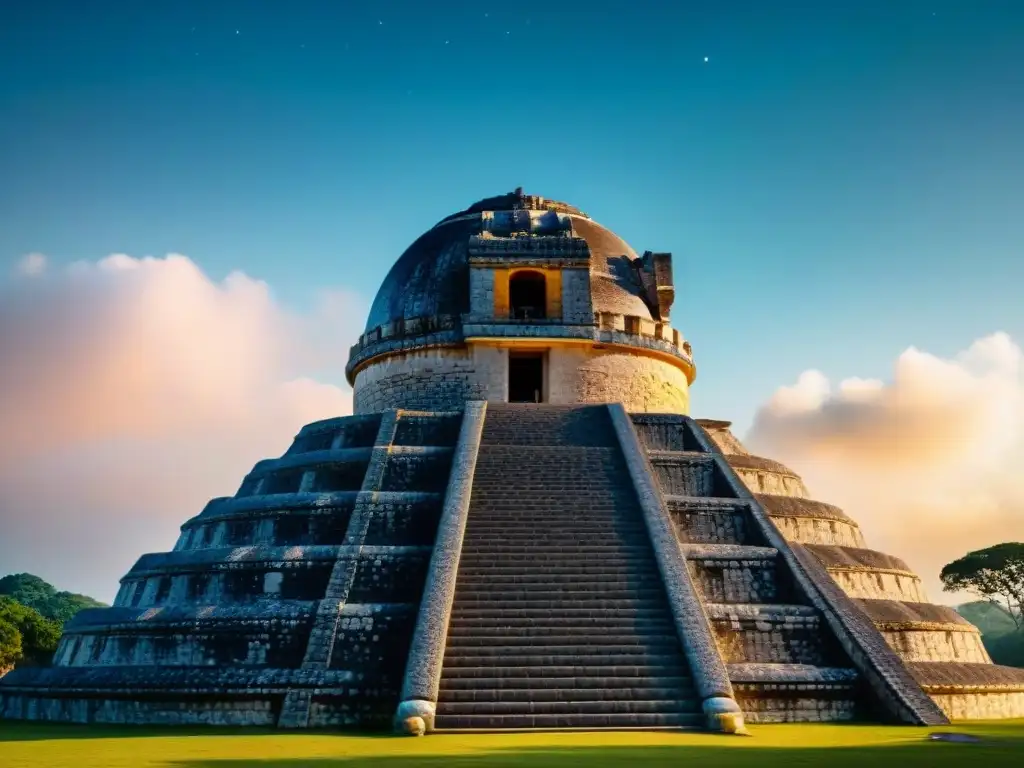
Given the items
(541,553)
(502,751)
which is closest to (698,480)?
(541,553)

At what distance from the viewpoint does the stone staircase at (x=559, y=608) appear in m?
8.73

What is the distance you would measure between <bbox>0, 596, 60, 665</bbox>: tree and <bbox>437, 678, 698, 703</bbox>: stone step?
29030mm

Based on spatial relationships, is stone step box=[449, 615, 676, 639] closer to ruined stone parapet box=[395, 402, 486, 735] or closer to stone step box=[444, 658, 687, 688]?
ruined stone parapet box=[395, 402, 486, 735]

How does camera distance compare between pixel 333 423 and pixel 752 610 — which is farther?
pixel 333 423

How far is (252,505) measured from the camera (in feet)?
42.7

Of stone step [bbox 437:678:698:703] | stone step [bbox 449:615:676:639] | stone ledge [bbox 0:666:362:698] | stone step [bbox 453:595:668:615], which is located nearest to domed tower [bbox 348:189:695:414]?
stone step [bbox 453:595:668:615]

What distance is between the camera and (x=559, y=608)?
1024 cm

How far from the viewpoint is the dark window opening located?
745 inches

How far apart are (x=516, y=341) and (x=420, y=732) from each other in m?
10.4

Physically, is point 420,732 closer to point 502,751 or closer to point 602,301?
point 502,751

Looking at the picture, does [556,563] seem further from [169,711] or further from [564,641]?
[169,711]

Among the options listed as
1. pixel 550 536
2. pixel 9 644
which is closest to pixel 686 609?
pixel 550 536

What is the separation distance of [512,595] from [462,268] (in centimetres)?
1024

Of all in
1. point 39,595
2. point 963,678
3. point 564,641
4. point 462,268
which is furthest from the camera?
point 39,595
